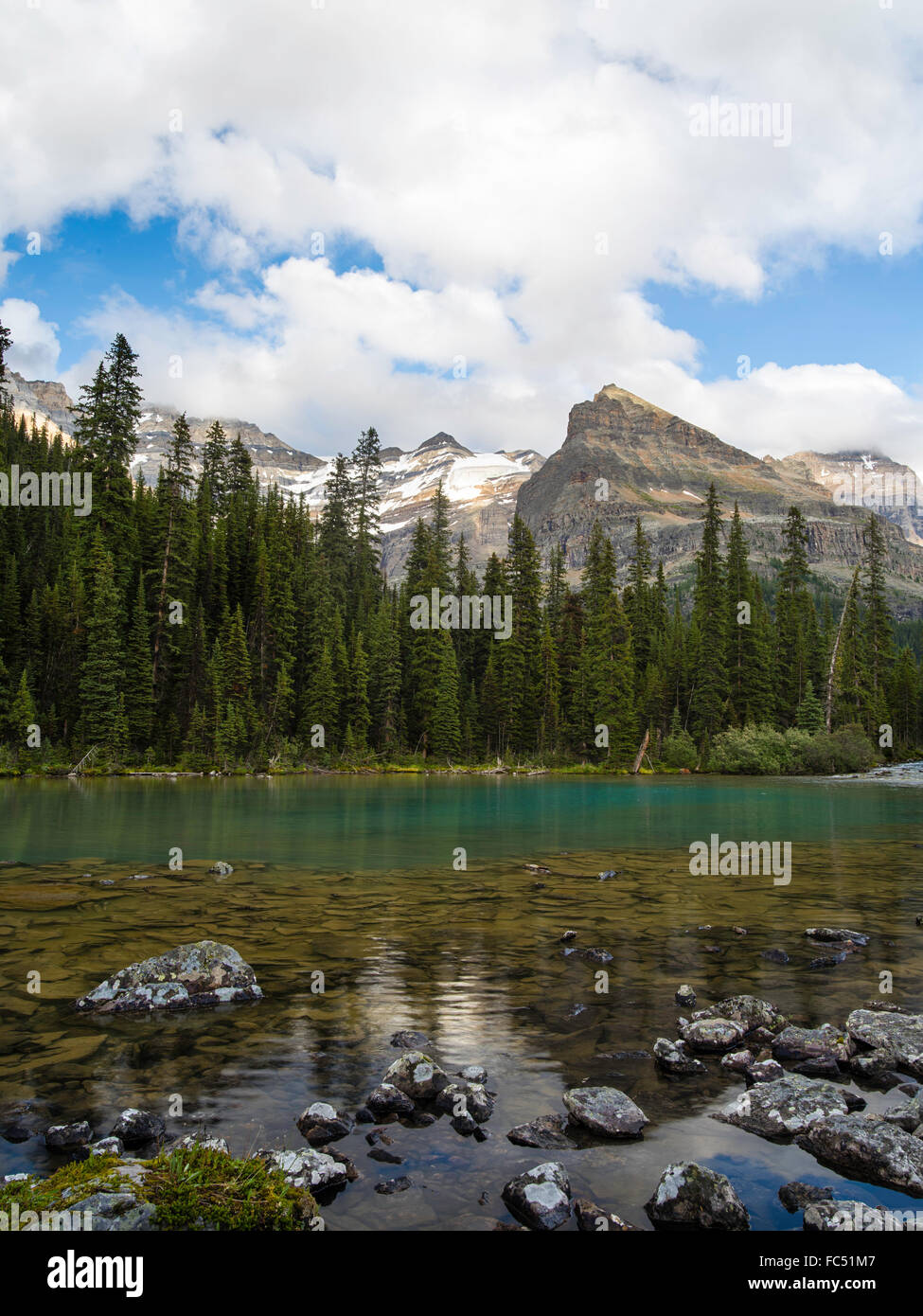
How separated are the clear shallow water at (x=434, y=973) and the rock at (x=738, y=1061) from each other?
26 cm

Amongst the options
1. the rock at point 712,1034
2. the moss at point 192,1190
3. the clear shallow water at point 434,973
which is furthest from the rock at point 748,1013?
the moss at point 192,1190

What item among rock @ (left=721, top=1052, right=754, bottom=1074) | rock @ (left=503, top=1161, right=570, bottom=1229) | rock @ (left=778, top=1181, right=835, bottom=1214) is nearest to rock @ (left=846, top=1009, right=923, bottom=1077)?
rock @ (left=721, top=1052, right=754, bottom=1074)

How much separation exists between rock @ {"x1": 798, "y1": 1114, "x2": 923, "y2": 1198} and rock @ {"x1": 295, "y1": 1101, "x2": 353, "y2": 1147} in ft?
13.1

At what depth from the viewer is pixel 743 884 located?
19.4 m

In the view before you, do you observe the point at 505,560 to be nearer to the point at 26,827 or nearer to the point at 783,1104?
the point at 26,827

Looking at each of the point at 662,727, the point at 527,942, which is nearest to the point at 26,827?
the point at 527,942

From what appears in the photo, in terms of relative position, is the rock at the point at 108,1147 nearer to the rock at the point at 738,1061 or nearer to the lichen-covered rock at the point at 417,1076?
the lichen-covered rock at the point at 417,1076

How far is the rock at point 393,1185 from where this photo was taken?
563 centimetres

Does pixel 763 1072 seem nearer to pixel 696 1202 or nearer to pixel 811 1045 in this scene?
pixel 811 1045

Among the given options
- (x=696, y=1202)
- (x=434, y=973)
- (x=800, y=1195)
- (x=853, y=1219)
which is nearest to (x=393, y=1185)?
(x=696, y=1202)

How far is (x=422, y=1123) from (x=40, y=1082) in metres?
3.78

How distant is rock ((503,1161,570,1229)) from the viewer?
17.2ft

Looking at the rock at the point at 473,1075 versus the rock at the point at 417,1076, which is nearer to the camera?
the rock at the point at 417,1076

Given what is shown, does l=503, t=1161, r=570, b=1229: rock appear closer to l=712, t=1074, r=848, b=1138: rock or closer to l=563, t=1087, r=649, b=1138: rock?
l=563, t=1087, r=649, b=1138: rock
